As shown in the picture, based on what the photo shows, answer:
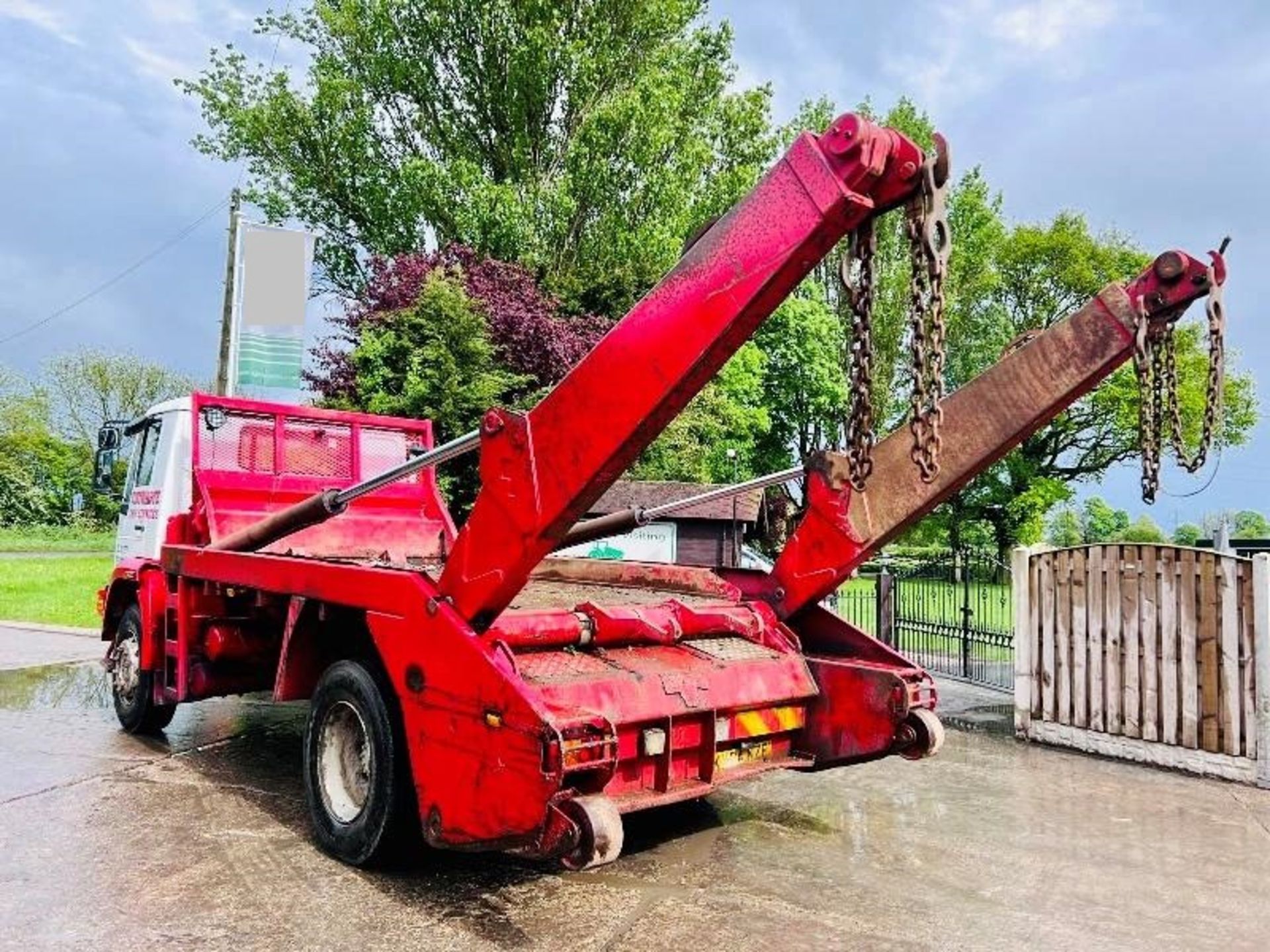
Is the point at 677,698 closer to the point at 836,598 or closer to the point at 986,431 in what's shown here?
the point at 986,431

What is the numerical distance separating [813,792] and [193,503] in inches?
191

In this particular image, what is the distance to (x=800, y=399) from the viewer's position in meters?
36.5

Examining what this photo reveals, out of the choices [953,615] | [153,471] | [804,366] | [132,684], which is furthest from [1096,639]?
[804,366]

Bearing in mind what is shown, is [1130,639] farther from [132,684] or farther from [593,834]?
[132,684]

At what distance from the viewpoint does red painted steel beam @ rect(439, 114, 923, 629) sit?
3.45 meters

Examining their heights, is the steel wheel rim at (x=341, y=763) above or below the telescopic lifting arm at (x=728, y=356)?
below

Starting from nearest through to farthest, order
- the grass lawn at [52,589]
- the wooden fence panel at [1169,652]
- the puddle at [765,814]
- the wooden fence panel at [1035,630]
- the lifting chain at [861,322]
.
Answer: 1. the lifting chain at [861,322]
2. the puddle at [765,814]
3. the wooden fence panel at [1169,652]
4. the wooden fence panel at [1035,630]
5. the grass lawn at [52,589]

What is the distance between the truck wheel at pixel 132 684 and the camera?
7629mm

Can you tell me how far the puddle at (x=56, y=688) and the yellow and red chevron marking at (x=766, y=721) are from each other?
657 cm

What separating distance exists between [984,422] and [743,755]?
216 cm

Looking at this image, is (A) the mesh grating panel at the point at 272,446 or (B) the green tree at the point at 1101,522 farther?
(B) the green tree at the point at 1101,522

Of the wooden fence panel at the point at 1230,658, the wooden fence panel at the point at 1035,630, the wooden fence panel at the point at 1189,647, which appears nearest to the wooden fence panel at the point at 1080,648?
the wooden fence panel at the point at 1035,630

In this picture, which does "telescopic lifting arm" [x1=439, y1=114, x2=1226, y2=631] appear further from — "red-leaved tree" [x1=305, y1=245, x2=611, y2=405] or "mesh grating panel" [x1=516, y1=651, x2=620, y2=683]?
"red-leaved tree" [x1=305, y1=245, x2=611, y2=405]

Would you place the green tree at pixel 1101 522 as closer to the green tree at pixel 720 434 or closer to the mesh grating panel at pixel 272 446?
the green tree at pixel 720 434
